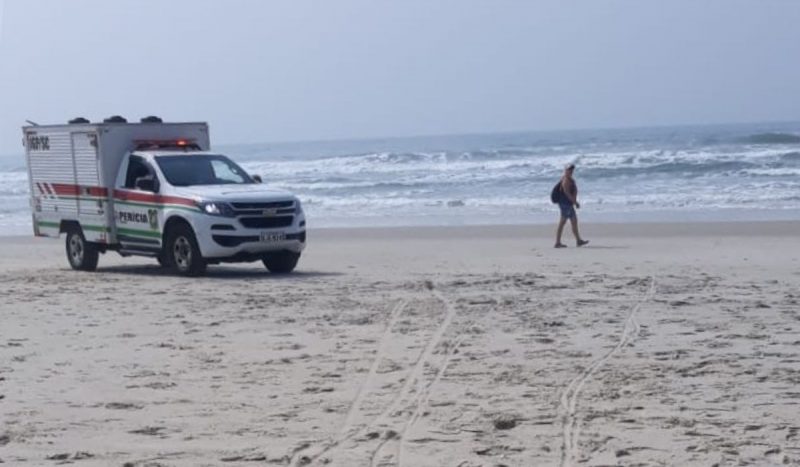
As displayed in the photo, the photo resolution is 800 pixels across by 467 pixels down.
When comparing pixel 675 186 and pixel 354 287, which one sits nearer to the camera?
pixel 354 287

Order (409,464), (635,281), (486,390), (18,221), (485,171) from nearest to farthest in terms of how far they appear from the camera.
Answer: (409,464) < (486,390) < (635,281) < (18,221) < (485,171)

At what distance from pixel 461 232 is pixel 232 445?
1934 centimetres

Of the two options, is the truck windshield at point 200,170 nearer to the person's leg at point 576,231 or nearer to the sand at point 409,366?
the sand at point 409,366

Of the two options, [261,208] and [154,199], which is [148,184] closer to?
[154,199]

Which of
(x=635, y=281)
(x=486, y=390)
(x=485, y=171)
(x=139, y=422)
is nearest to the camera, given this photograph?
(x=139, y=422)

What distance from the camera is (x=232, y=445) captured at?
8023 millimetres

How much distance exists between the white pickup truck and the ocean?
12048mm

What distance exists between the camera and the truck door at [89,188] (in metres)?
18.9

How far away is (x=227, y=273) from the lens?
62.4 feet

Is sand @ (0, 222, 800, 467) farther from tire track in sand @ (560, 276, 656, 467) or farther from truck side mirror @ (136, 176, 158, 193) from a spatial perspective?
truck side mirror @ (136, 176, 158, 193)

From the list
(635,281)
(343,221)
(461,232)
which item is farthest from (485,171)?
(635,281)

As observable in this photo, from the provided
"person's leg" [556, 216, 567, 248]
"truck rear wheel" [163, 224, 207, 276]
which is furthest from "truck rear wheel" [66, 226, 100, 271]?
"person's leg" [556, 216, 567, 248]

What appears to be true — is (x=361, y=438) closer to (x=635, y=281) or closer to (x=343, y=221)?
(x=635, y=281)

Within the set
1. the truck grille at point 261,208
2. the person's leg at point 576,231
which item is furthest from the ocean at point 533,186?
the truck grille at point 261,208
